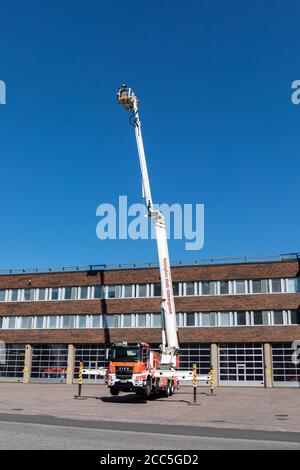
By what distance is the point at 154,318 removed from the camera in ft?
135

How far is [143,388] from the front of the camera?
24484 mm

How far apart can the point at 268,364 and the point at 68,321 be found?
55.8 ft

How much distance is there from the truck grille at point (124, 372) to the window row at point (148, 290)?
17068mm

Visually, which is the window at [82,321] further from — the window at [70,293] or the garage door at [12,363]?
the garage door at [12,363]

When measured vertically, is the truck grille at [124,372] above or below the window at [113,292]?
Result: below

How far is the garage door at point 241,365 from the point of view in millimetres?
38469

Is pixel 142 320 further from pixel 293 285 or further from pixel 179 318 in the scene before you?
pixel 293 285

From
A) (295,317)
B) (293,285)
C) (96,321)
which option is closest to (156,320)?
(96,321)

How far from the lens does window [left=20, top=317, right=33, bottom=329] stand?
4497cm

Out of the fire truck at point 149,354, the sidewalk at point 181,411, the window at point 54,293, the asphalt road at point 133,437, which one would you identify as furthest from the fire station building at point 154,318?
the asphalt road at point 133,437

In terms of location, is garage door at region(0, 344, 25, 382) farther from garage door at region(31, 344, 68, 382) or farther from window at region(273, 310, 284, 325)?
window at region(273, 310, 284, 325)

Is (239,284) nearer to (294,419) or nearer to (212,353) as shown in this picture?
(212,353)

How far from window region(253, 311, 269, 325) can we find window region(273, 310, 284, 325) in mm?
589
